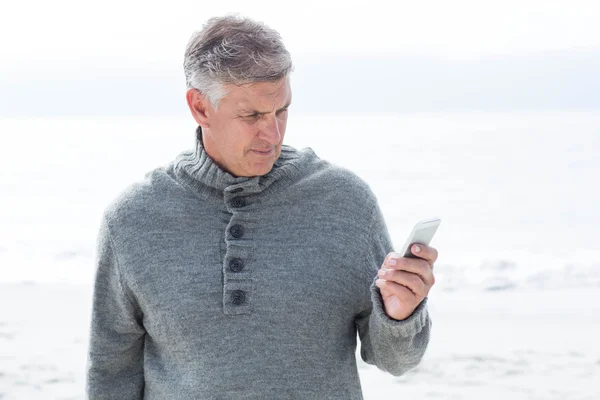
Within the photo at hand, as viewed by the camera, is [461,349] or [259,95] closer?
[259,95]

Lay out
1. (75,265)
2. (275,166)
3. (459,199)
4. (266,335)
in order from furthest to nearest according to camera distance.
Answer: (459,199), (75,265), (275,166), (266,335)

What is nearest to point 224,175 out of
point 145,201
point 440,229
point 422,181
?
point 145,201

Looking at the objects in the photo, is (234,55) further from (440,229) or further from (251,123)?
(440,229)

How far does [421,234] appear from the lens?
1.45 m

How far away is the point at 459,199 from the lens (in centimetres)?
1198

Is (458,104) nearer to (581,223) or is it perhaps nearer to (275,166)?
(581,223)

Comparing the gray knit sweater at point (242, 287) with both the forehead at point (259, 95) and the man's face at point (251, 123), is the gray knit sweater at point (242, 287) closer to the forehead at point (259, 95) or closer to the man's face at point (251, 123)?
the man's face at point (251, 123)

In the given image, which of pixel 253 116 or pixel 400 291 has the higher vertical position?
pixel 253 116

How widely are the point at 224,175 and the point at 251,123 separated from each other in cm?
14

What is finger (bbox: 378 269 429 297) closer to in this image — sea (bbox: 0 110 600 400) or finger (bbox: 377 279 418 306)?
finger (bbox: 377 279 418 306)

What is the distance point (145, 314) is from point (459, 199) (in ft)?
34.7

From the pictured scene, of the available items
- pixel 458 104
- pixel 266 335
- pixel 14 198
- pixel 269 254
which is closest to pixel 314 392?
pixel 266 335

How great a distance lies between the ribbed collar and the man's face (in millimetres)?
29

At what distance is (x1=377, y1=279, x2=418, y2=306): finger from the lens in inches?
58.2
